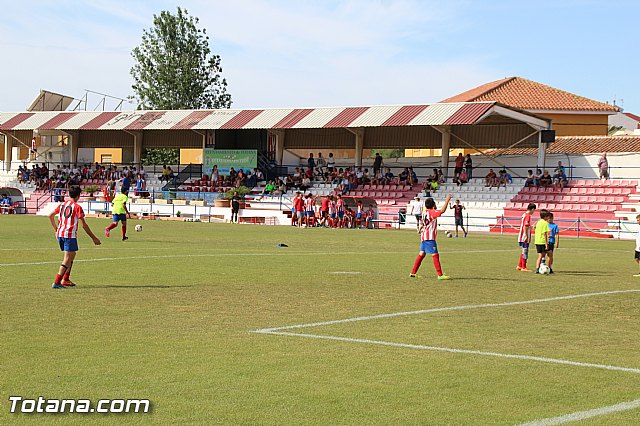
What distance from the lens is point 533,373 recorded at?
9281 mm

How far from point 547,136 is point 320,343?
4382 cm

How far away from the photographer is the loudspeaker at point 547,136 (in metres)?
52.4

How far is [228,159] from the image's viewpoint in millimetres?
61406

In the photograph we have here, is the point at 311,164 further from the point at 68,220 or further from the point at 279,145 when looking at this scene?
the point at 68,220

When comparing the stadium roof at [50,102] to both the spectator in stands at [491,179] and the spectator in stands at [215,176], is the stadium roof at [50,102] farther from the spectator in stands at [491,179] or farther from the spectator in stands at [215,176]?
the spectator in stands at [491,179]

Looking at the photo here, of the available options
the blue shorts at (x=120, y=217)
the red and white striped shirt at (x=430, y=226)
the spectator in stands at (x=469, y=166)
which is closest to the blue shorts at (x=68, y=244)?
the red and white striped shirt at (x=430, y=226)

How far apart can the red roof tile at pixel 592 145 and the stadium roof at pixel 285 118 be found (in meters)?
5.41

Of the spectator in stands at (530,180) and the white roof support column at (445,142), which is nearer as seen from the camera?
the spectator in stands at (530,180)

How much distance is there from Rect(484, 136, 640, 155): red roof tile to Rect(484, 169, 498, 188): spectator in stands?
574 centimetres

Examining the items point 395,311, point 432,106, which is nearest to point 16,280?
point 395,311

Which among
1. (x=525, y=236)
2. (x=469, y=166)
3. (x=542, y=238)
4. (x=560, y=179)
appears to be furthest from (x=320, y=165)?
(x=542, y=238)

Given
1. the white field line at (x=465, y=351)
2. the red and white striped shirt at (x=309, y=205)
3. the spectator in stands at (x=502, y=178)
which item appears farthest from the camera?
the spectator in stands at (x=502, y=178)

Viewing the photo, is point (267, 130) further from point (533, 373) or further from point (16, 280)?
point (533, 373)
